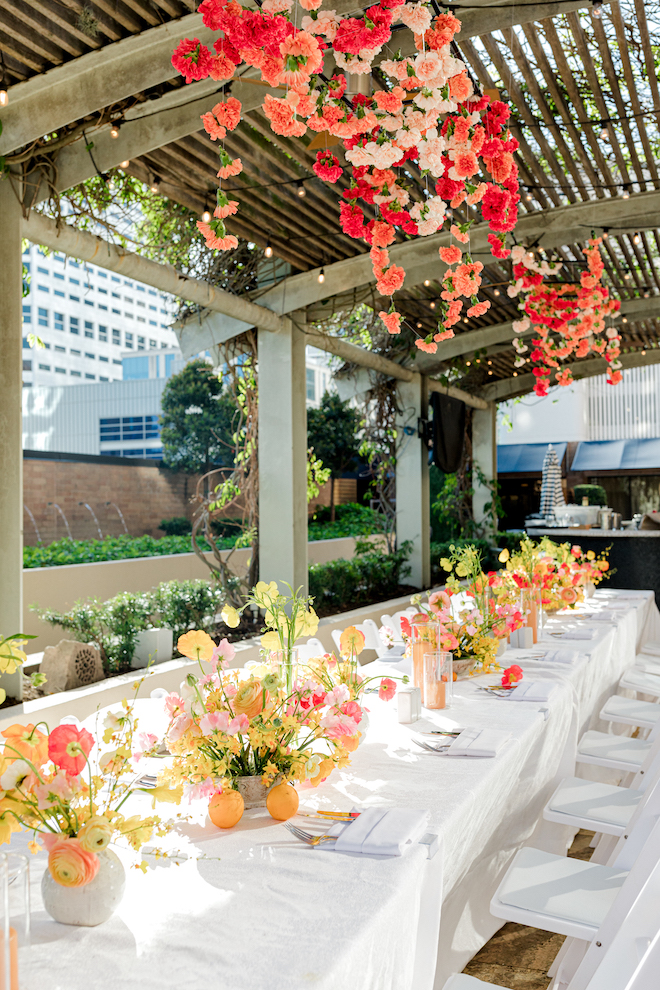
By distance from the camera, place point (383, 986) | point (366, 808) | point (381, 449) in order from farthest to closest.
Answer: point (381, 449), point (366, 808), point (383, 986)

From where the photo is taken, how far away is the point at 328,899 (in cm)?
135

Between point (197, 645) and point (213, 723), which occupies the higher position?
point (197, 645)

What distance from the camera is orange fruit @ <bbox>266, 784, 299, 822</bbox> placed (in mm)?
1693

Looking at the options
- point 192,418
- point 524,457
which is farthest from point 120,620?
point 524,457

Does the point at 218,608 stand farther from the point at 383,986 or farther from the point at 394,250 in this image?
the point at 383,986

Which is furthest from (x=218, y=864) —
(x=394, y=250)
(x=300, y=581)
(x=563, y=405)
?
(x=563, y=405)

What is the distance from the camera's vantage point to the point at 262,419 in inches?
233

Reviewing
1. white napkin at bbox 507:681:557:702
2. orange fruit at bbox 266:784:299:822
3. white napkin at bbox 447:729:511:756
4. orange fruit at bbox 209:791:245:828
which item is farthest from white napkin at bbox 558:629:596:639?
orange fruit at bbox 209:791:245:828

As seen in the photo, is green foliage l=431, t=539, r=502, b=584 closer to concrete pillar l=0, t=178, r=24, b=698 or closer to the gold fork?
concrete pillar l=0, t=178, r=24, b=698

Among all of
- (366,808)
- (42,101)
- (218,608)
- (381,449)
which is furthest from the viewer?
(381,449)

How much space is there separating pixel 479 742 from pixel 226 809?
2.92 feet

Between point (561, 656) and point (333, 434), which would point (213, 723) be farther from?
point (333, 434)

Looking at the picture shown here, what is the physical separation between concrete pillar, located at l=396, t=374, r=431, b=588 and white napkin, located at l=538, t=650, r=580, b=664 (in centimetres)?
501

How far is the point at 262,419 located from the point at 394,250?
1.62m
